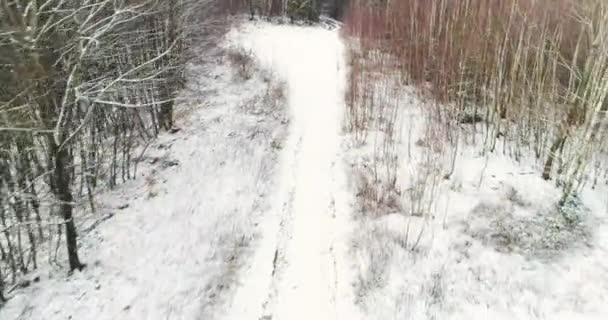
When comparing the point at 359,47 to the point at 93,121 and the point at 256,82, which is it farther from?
the point at 93,121

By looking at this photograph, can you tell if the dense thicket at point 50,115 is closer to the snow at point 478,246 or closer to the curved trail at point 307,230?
the curved trail at point 307,230

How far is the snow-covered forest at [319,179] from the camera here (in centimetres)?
473

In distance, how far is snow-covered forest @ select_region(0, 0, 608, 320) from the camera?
15.5ft

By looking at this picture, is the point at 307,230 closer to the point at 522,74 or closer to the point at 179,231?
the point at 179,231

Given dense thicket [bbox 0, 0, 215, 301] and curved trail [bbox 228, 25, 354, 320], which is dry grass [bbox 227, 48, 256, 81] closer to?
curved trail [bbox 228, 25, 354, 320]

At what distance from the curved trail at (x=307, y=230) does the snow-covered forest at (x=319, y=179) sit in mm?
29

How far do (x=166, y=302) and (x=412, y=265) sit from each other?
285 centimetres

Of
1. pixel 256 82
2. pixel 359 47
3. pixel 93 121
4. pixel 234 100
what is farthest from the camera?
pixel 359 47

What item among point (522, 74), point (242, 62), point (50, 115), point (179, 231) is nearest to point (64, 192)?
point (50, 115)

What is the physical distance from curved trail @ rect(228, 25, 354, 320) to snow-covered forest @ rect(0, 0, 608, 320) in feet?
0.10

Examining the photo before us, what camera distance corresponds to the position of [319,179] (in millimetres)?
7172

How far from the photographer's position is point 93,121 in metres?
7.39

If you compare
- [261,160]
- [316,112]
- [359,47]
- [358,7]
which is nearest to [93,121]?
[261,160]

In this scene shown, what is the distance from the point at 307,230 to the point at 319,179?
58.5 inches
